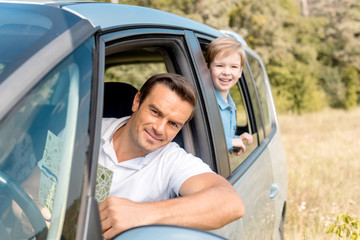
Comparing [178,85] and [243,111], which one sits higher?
[178,85]

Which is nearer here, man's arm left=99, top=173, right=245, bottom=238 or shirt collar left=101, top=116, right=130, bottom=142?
man's arm left=99, top=173, right=245, bottom=238

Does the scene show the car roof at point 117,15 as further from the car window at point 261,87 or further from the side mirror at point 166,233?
the car window at point 261,87

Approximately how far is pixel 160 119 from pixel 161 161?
0.53 feet

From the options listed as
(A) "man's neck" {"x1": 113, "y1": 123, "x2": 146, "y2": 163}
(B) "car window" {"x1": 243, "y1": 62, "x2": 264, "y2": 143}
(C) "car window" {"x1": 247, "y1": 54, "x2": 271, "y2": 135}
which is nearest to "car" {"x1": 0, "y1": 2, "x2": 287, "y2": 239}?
(A) "man's neck" {"x1": 113, "y1": 123, "x2": 146, "y2": 163}

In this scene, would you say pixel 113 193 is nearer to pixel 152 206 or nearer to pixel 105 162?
pixel 105 162

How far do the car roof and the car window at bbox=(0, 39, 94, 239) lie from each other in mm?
197

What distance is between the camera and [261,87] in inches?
171

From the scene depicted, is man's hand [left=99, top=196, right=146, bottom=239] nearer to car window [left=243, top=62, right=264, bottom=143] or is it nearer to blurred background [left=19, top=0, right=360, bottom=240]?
blurred background [left=19, top=0, right=360, bottom=240]

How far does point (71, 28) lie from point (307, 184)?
558cm

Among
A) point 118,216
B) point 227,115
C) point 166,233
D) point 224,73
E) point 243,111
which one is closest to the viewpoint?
point 166,233

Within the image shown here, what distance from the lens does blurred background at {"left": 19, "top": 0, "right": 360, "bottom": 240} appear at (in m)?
5.95

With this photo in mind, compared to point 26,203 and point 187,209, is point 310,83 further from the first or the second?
point 26,203

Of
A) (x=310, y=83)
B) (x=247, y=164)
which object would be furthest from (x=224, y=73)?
(x=310, y=83)

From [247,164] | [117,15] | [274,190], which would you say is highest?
[117,15]
